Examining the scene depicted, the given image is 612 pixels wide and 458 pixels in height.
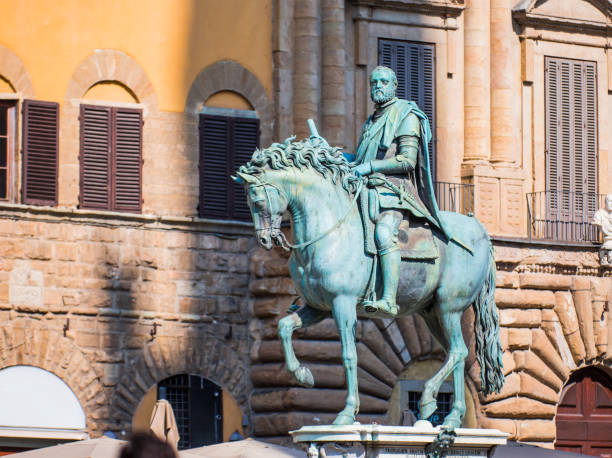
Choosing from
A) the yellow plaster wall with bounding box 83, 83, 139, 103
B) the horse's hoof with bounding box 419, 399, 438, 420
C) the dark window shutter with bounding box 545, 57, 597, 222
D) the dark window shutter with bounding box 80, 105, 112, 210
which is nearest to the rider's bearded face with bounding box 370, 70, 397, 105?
the horse's hoof with bounding box 419, 399, 438, 420

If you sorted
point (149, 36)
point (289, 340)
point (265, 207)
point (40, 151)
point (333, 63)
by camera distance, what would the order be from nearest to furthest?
1. point (289, 340)
2. point (265, 207)
3. point (40, 151)
4. point (149, 36)
5. point (333, 63)

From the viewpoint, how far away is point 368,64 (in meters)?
25.4

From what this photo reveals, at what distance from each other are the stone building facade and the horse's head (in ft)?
32.5

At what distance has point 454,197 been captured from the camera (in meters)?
25.4

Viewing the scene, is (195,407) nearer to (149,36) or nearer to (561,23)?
(149,36)

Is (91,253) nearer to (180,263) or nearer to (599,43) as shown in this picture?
(180,263)

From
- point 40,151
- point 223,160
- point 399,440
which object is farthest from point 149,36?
point 399,440

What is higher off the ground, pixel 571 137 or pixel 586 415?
pixel 571 137

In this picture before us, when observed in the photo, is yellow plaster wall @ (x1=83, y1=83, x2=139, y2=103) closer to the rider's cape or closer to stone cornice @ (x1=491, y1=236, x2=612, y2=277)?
stone cornice @ (x1=491, y1=236, x2=612, y2=277)

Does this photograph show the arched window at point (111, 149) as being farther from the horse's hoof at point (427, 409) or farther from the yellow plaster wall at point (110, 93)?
the horse's hoof at point (427, 409)

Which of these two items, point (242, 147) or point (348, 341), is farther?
point (242, 147)

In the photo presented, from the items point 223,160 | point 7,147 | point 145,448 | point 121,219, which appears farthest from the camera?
point 223,160

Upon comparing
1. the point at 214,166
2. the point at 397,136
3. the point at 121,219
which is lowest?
the point at 121,219

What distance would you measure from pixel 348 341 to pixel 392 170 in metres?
1.57
